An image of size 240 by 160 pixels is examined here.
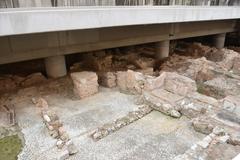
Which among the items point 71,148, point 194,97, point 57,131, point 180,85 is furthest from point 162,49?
point 71,148

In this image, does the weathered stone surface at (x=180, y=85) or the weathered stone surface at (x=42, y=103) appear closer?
the weathered stone surface at (x=42, y=103)

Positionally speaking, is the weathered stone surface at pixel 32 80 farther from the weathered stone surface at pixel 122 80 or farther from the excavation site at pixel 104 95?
the weathered stone surface at pixel 122 80

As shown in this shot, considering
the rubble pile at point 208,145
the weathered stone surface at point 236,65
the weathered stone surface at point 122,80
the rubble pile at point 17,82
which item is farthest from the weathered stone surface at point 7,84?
the weathered stone surface at point 236,65

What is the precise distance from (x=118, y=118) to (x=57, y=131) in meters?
1.35

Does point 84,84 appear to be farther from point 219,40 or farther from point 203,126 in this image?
point 219,40

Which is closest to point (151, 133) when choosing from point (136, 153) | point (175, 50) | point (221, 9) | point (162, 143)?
point (162, 143)

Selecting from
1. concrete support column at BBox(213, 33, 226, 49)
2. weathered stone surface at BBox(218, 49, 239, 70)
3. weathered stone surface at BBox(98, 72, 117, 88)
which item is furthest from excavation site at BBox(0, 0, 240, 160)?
concrete support column at BBox(213, 33, 226, 49)

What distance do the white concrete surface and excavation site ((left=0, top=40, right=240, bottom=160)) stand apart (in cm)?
152

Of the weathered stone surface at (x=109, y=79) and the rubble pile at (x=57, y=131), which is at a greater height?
the weathered stone surface at (x=109, y=79)

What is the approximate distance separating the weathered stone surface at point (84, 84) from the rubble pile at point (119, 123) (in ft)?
4.86

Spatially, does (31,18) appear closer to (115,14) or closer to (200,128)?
(115,14)

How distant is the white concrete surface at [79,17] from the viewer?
4016 mm

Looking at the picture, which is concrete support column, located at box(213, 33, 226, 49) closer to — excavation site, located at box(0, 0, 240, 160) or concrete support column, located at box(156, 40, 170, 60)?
concrete support column, located at box(156, 40, 170, 60)

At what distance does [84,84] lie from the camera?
226 inches
